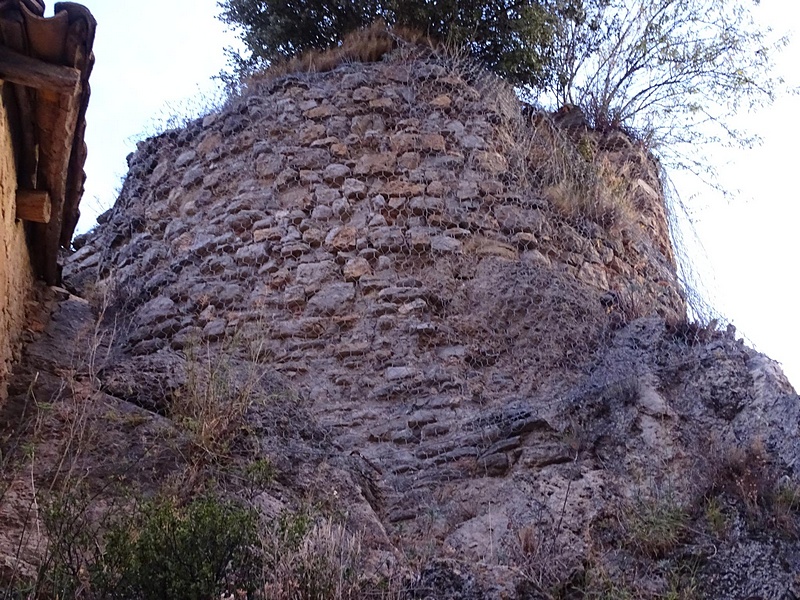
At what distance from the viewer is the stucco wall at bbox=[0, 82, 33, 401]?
4.26 meters

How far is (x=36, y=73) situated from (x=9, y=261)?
98 cm

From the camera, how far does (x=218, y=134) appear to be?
269 inches

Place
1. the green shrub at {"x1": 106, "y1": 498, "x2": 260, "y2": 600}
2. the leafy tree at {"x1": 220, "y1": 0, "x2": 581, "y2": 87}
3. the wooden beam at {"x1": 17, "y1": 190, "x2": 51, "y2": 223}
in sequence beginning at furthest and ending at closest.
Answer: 1. the leafy tree at {"x1": 220, "y1": 0, "x2": 581, "y2": 87}
2. the wooden beam at {"x1": 17, "y1": 190, "x2": 51, "y2": 223}
3. the green shrub at {"x1": 106, "y1": 498, "x2": 260, "y2": 600}

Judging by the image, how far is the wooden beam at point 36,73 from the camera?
399 cm

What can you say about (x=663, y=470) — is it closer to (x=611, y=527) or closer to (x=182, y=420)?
(x=611, y=527)

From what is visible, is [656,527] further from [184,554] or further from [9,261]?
[9,261]

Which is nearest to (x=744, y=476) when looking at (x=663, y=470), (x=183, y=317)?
(x=663, y=470)

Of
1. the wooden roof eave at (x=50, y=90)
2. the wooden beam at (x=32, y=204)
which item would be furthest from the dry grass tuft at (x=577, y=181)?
the wooden beam at (x=32, y=204)

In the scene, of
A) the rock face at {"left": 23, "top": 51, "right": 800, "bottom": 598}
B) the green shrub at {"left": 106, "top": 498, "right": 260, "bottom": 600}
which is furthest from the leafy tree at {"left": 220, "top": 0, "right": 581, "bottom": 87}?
the green shrub at {"left": 106, "top": 498, "right": 260, "bottom": 600}

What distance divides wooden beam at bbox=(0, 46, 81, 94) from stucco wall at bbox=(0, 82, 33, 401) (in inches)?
6.3

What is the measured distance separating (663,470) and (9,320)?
3.02 metres

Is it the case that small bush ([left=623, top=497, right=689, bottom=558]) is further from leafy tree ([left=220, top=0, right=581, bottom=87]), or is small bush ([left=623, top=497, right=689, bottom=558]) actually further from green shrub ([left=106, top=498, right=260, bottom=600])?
leafy tree ([left=220, top=0, right=581, bottom=87])

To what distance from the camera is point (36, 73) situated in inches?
159

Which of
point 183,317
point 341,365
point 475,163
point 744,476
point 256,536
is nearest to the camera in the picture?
point 256,536
